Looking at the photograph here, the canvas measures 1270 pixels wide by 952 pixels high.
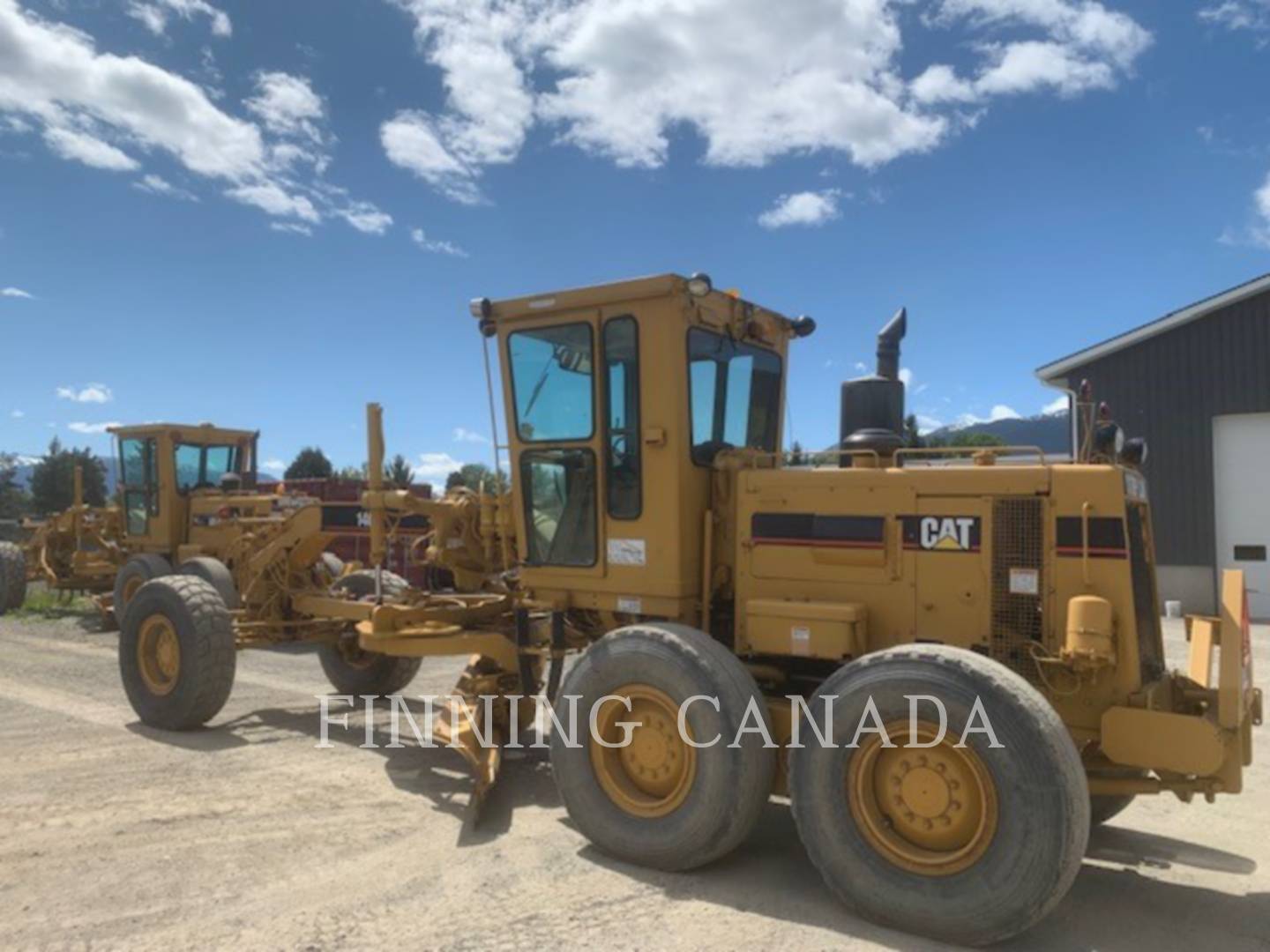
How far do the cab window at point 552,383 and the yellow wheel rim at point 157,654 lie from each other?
370 centimetres

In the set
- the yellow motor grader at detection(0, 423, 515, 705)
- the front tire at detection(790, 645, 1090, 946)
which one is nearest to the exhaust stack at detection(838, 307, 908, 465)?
the front tire at detection(790, 645, 1090, 946)

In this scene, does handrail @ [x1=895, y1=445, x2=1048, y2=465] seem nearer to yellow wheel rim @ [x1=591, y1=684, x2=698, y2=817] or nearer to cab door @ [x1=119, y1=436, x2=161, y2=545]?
yellow wheel rim @ [x1=591, y1=684, x2=698, y2=817]

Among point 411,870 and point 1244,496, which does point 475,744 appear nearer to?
point 411,870

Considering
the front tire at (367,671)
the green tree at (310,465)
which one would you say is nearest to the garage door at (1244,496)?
the front tire at (367,671)

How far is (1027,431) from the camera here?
79.2 m

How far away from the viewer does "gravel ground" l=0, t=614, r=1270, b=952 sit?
4.10 meters

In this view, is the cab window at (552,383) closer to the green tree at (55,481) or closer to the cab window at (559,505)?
the cab window at (559,505)

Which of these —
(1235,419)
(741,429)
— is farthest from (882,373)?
(1235,419)

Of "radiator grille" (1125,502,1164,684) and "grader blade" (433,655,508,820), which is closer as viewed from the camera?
"radiator grille" (1125,502,1164,684)

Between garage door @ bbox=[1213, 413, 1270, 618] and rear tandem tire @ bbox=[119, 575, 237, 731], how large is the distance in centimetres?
1476

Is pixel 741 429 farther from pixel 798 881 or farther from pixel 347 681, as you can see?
pixel 347 681

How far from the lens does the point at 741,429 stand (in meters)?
6.11

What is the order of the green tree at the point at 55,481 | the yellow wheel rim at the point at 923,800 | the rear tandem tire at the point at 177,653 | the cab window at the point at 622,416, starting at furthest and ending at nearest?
the green tree at the point at 55,481, the rear tandem tire at the point at 177,653, the cab window at the point at 622,416, the yellow wheel rim at the point at 923,800

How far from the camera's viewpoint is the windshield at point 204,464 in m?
14.3
